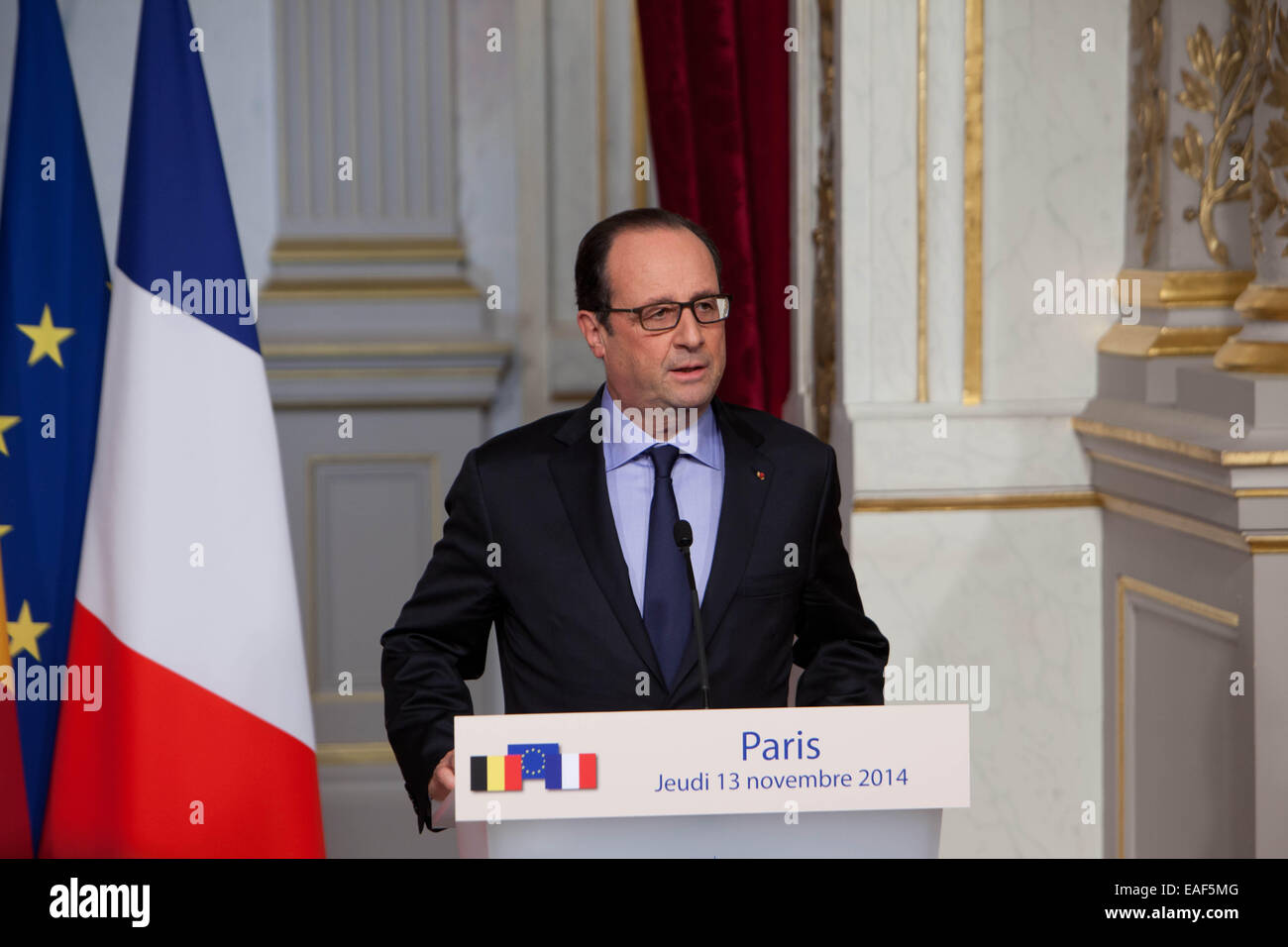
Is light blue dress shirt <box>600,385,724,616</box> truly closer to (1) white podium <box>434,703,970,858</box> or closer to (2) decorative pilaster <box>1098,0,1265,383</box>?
(1) white podium <box>434,703,970,858</box>

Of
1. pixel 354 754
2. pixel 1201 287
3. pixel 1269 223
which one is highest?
pixel 1269 223

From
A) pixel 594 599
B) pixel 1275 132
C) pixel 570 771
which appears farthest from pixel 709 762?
pixel 1275 132

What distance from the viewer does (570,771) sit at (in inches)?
50.7

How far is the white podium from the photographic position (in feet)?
4.21

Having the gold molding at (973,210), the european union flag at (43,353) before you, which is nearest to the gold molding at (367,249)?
the european union flag at (43,353)

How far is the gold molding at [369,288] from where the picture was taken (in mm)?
4324

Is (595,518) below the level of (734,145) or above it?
below

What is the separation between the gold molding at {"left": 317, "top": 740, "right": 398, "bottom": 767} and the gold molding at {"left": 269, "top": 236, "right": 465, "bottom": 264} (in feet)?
5.04

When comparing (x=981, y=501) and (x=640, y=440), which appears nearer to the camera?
(x=640, y=440)

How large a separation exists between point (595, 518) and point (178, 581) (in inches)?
37.9

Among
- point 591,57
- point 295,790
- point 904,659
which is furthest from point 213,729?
point 591,57

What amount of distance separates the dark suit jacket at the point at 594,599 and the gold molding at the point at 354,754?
8.66 ft

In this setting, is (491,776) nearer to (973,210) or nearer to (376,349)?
(973,210)

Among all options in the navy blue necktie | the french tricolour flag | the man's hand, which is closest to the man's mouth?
the navy blue necktie
